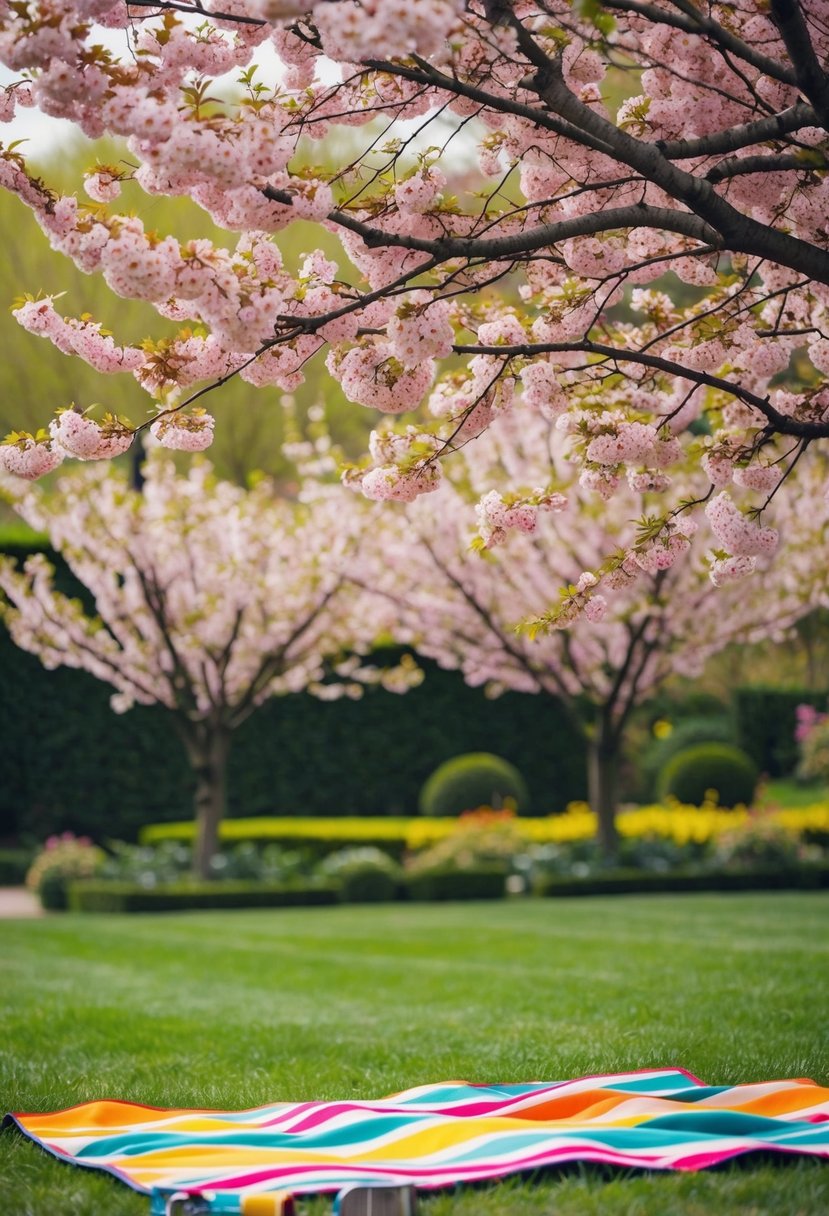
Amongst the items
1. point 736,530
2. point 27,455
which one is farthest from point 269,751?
point 27,455

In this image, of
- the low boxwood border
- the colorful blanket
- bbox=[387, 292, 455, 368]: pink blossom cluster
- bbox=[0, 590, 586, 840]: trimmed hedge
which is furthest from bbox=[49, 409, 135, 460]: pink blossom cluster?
bbox=[0, 590, 586, 840]: trimmed hedge

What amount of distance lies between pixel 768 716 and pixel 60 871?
37.9 feet

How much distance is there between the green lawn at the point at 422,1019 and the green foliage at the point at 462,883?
9.34ft

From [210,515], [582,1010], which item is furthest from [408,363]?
[210,515]

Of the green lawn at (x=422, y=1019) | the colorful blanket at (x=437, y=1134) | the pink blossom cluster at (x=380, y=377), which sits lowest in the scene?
the green lawn at (x=422, y=1019)

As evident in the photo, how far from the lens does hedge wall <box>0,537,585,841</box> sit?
1586cm

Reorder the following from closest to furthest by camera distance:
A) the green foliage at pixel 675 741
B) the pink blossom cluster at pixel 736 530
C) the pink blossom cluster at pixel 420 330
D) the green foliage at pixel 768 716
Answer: the pink blossom cluster at pixel 420 330 < the pink blossom cluster at pixel 736 530 < the green foliage at pixel 675 741 < the green foliage at pixel 768 716

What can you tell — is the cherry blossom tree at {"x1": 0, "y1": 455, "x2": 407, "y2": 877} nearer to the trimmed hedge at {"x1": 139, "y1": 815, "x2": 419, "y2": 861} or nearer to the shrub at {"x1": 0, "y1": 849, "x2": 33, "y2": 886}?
the trimmed hedge at {"x1": 139, "y1": 815, "x2": 419, "y2": 861}

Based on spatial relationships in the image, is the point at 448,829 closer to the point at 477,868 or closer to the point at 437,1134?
the point at 477,868

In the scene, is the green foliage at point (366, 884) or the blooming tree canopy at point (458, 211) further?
the green foliage at point (366, 884)

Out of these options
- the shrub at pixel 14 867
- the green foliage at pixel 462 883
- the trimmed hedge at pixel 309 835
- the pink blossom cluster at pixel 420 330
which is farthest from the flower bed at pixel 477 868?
the pink blossom cluster at pixel 420 330

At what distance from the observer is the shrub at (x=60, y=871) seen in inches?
516

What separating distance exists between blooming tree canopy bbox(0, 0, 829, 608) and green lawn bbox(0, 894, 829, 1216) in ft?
6.48

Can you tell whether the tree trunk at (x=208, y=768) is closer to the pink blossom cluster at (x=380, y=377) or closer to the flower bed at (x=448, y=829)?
the flower bed at (x=448, y=829)
